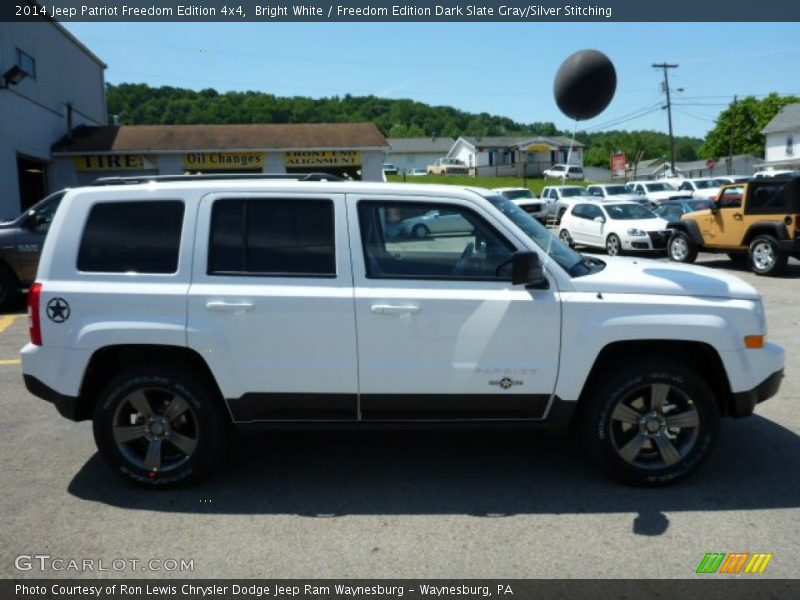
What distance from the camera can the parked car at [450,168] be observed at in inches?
3536

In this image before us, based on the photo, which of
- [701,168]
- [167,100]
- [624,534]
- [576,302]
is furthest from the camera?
[701,168]

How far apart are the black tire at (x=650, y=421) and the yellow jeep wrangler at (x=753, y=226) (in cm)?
1098

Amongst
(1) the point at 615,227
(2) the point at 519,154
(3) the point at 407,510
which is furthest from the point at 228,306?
(2) the point at 519,154

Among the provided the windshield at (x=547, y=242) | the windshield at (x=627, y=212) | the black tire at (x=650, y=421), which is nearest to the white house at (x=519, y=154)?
the windshield at (x=627, y=212)

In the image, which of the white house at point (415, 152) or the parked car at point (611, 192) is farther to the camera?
the white house at point (415, 152)

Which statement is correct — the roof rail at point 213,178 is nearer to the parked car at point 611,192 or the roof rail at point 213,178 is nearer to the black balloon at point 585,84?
the black balloon at point 585,84

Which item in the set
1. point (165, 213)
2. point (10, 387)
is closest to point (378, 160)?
point (10, 387)

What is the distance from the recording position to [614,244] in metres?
→ 18.3

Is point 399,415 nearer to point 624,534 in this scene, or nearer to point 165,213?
point 624,534

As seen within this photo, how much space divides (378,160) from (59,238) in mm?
24419

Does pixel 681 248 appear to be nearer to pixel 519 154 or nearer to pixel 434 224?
pixel 434 224

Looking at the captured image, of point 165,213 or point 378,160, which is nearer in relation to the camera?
point 165,213

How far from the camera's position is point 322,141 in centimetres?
2822

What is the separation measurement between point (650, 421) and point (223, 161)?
25.4 metres
